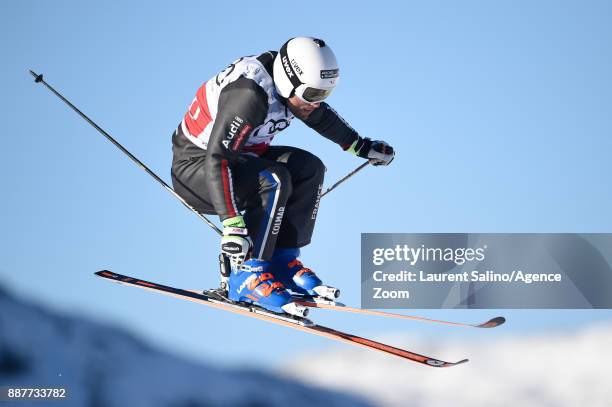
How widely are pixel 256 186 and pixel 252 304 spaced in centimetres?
109

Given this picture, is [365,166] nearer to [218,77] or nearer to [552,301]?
[218,77]

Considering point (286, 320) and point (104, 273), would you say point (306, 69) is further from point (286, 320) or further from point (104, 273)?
point (104, 273)

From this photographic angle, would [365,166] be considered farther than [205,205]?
Yes

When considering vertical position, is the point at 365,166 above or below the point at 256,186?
above

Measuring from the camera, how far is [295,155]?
9.00 meters

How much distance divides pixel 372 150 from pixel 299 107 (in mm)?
1515

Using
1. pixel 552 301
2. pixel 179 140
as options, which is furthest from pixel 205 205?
pixel 552 301

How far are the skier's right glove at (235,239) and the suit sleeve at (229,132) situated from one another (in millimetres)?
72

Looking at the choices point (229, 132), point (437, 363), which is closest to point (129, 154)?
point (229, 132)

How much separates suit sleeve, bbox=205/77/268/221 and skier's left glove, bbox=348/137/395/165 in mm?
1724

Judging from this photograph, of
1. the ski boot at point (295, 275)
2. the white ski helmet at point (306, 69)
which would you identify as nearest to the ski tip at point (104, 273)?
the ski boot at point (295, 275)

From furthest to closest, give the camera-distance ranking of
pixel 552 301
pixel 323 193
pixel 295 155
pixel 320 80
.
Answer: pixel 552 301
pixel 323 193
pixel 295 155
pixel 320 80

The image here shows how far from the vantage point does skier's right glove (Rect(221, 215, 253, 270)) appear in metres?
8.25

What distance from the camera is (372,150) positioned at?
384 inches
